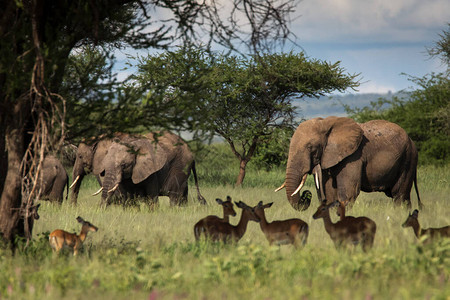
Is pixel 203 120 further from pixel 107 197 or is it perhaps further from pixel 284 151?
pixel 284 151

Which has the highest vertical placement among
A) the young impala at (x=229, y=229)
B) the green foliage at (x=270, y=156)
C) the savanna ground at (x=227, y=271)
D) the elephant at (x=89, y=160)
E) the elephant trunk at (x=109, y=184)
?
the green foliage at (x=270, y=156)

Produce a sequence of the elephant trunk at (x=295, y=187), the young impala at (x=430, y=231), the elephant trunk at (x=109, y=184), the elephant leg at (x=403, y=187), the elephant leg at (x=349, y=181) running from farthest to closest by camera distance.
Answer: the elephant leg at (x=403, y=187) < the elephant trunk at (x=109, y=184) < the elephant leg at (x=349, y=181) < the elephant trunk at (x=295, y=187) < the young impala at (x=430, y=231)

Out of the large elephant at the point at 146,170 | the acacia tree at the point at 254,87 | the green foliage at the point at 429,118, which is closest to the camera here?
the large elephant at the point at 146,170

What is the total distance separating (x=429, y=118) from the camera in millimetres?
33000

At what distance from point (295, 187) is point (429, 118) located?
71.0ft

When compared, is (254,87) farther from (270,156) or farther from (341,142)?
(341,142)

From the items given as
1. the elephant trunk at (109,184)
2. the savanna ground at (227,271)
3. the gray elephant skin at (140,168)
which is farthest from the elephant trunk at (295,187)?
the elephant trunk at (109,184)

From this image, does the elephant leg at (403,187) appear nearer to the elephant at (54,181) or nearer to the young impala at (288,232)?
the young impala at (288,232)

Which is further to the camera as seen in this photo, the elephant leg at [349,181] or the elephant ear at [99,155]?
the elephant ear at [99,155]

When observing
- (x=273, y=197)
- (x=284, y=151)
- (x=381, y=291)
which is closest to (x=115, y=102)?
(x=381, y=291)

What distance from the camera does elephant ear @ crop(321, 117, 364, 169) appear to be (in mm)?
13977

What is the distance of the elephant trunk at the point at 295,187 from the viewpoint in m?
13.7

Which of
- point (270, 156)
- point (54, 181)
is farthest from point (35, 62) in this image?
point (270, 156)

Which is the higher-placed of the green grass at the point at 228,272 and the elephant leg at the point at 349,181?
the elephant leg at the point at 349,181
